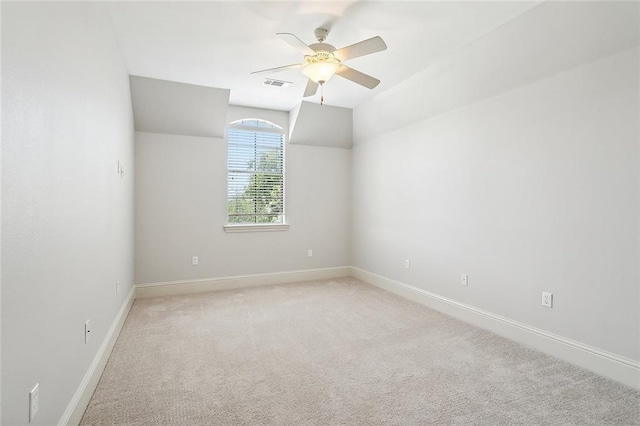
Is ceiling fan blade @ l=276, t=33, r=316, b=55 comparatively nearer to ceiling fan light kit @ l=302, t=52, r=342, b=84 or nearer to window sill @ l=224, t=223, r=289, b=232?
ceiling fan light kit @ l=302, t=52, r=342, b=84

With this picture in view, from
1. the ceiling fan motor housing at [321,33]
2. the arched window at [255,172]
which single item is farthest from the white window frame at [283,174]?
the ceiling fan motor housing at [321,33]

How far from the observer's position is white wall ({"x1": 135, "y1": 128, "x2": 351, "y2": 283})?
4.54m

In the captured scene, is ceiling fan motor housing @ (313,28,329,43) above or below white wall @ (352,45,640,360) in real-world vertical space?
above

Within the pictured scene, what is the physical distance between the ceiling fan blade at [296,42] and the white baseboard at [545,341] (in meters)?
2.91

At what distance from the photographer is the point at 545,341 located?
2.81 metres

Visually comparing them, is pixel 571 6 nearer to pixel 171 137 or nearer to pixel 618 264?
pixel 618 264

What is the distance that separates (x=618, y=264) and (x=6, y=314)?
339 centimetres

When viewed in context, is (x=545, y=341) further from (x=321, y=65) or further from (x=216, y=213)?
(x=216, y=213)

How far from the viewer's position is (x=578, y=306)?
262 cm

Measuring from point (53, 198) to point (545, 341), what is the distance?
3492 mm

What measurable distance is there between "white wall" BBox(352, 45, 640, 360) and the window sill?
192 cm

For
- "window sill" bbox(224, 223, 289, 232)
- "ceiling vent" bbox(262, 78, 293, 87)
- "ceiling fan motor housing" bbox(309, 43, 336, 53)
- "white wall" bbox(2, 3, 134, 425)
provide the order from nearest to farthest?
"white wall" bbox(2, 3, 134, 425)
"ceiling fan motor housing" bbox(309, 43, 336, 53)
"ceiling vent" bbox(262, 78, 293, 87)
"window sill" bbox(224, 223, 289, 232)

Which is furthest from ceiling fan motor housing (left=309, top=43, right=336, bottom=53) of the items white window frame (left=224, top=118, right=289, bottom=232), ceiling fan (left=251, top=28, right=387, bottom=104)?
white window frame (left=224, top=118, right=289, bottom=232)

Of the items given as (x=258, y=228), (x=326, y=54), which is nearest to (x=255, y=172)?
(x=258, y=228)
